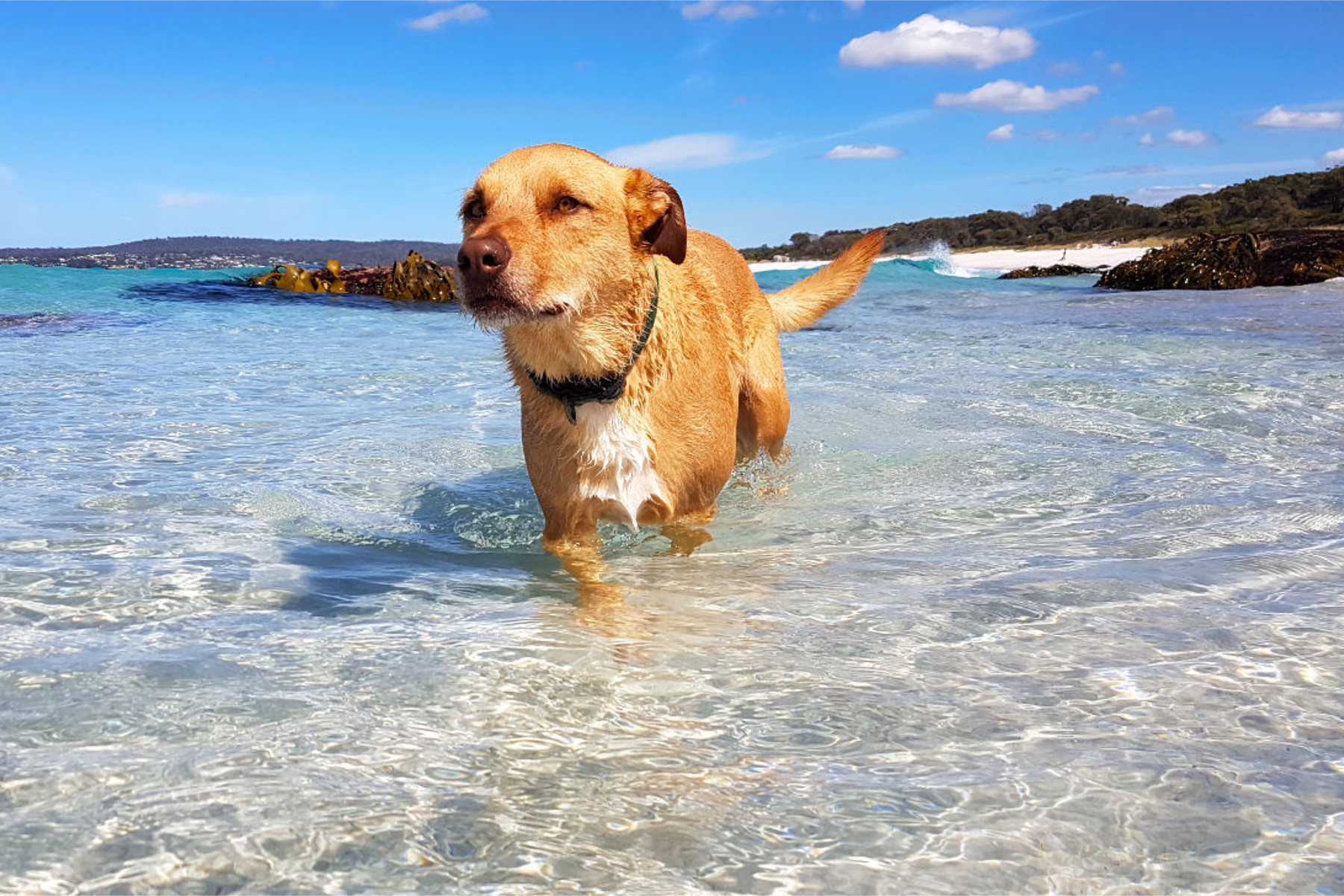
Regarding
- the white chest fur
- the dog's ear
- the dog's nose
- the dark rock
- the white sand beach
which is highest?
the white sand beach

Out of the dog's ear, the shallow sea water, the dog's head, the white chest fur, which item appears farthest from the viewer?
the white chest fur

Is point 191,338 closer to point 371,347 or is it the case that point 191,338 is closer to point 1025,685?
point 371,347

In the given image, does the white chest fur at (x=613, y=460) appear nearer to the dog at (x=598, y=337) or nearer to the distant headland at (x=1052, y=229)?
the dog at (x=598, y=337)

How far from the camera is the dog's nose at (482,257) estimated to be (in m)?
3.33

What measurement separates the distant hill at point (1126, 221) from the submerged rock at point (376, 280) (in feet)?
50.5

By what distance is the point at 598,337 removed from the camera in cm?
388

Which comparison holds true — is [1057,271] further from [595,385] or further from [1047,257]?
[595,385]

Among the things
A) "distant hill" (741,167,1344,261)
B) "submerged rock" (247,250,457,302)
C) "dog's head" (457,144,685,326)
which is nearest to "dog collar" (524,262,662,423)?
"dog's head" (457,144,685,326)

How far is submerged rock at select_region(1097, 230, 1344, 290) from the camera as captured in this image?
21859mm

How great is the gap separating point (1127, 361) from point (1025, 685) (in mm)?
9115

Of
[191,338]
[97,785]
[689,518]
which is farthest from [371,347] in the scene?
[97,785]

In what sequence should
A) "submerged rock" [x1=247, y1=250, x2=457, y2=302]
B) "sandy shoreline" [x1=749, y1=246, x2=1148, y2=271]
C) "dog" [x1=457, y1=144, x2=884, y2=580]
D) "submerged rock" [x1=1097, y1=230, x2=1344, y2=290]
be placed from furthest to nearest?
"sandy shoreline" [x1=749, y1=246, x2=1148, y2=271]
"submerged rock" [x1=247, y1=250, x2=457, y2=302]
"submerged rock" [x1=1097, y1=230, x2=1344, y2=290]
"dog" [x1=457, y1=144, x2=884, y2=580]

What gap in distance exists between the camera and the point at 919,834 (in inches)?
79.9

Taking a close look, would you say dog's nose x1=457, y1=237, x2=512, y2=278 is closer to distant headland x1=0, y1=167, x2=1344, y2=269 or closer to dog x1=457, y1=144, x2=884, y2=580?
dog x1=457, y1=144, x2=884, y2=580
